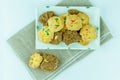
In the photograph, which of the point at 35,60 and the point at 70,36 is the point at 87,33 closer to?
the point at 70,36

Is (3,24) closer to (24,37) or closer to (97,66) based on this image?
(24,37)

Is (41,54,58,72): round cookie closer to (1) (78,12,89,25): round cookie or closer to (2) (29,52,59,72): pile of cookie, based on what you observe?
(2) (29,52,59,72): pile of cookie

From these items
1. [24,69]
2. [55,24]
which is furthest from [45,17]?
[24,69]

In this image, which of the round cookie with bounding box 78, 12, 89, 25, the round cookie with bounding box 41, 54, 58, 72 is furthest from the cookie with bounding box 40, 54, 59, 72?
the round cookie with bounding box 78, 12, 89, 25

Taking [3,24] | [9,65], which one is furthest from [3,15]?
[9,65]

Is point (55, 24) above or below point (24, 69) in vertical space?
above

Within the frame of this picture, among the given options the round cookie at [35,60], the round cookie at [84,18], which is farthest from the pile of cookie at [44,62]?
the round cookie at [84,18]
